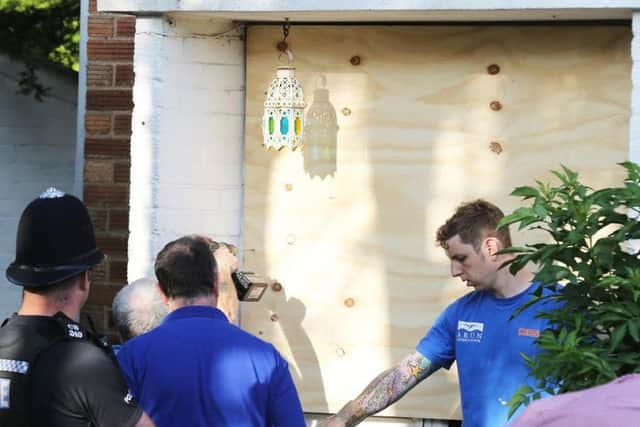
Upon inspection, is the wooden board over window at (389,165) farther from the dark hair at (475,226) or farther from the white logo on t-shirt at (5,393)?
the white logo on t-shirt at (5,393)

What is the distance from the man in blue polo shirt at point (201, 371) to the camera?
173 inches

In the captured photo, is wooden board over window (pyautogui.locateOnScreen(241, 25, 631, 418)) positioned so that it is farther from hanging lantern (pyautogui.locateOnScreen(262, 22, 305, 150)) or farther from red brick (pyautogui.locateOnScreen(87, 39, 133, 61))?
red brick (pyautogui.locateOnScreen(87, 39, 133, 61))

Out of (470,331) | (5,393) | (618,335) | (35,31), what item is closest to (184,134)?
(470,331)

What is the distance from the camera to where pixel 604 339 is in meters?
4.04

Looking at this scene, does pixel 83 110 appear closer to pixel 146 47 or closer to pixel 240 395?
pixel 146 47

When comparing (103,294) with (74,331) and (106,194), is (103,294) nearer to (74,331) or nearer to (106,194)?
(106,194)

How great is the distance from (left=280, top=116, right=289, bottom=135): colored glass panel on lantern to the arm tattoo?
1.23m

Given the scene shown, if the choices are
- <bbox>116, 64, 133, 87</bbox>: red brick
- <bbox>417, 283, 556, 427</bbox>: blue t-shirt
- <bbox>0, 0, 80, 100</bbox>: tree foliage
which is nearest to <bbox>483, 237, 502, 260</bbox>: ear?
<bbox>417, 283, 556, 427</bbox>: blue t-shirt

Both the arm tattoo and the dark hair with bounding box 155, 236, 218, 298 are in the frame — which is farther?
the arm tattoo

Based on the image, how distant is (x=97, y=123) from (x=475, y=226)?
Result: 2.31 metres

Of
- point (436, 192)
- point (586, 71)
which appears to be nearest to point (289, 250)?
point (436, 192)

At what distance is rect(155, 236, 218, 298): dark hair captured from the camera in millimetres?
4562

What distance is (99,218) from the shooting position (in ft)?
22.2

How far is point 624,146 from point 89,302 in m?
2.74
